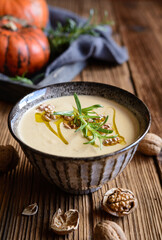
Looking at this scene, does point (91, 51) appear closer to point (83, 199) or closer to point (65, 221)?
point (83, 199)

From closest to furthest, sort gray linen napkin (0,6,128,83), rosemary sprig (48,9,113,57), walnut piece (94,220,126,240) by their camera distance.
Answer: walnut piece (94,220,126,240)
gray linen napkin (0,6,128,83)
rosemary sprig (48,9,113,57)

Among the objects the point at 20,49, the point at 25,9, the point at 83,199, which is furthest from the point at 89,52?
the point at 83,199

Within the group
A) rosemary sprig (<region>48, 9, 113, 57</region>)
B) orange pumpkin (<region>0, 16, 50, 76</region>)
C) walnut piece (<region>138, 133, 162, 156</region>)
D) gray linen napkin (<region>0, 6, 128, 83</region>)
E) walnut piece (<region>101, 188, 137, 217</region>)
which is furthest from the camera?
rosemary sprig (<region>48, 9, 113, 57</region>)

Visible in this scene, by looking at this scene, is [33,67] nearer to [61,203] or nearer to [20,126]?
[20,126]

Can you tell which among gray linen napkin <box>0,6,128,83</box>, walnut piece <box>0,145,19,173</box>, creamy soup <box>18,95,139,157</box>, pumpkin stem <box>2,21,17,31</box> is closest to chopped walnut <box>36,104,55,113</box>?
creamy soup <box>18,95,139,157</box>

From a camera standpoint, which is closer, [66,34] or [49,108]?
[49,108]

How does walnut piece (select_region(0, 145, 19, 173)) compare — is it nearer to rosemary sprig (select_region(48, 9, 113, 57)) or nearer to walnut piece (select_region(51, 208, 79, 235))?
Answer: walnut piece (select_region(51, 208, 79, 235))

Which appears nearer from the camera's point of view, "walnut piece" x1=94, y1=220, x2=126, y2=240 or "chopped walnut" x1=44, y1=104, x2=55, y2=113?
"walnut piece" x1=94, y1=220, x2=126, y2=240

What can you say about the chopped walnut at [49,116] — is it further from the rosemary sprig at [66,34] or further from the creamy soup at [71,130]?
the rosemary sprig at [66,34]
